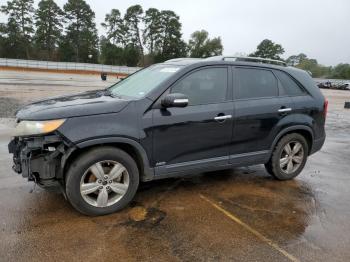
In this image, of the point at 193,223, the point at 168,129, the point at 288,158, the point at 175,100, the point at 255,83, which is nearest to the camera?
the point at 193,223

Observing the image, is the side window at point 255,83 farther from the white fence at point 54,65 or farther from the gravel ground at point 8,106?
the white fence at point 54,65

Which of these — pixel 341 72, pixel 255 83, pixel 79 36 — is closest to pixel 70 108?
pixel 255 83

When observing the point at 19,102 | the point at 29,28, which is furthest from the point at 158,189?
the point at 29,28

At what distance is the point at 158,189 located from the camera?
4852mm

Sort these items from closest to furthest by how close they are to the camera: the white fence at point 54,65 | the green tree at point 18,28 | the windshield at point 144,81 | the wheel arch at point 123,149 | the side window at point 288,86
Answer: the wheel arch at point 123,149
the windshield at point 144,81
the side window at point 288,86
the white fence at point 54,65
the green tree at point 18,28

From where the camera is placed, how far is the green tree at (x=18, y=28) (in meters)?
75.1

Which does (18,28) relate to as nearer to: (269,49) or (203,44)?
(203,44)

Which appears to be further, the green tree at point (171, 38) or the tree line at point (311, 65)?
the tree line at point (311, 65)

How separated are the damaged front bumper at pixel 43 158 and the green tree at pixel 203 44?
8610 cm

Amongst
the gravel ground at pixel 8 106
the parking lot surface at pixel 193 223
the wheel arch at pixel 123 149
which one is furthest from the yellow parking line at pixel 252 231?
the gravel ground at pixel 8 106

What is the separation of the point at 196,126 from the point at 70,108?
1560 millimetres

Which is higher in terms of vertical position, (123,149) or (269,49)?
(269,49)

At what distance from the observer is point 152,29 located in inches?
3428

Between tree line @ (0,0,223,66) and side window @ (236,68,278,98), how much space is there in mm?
75453
